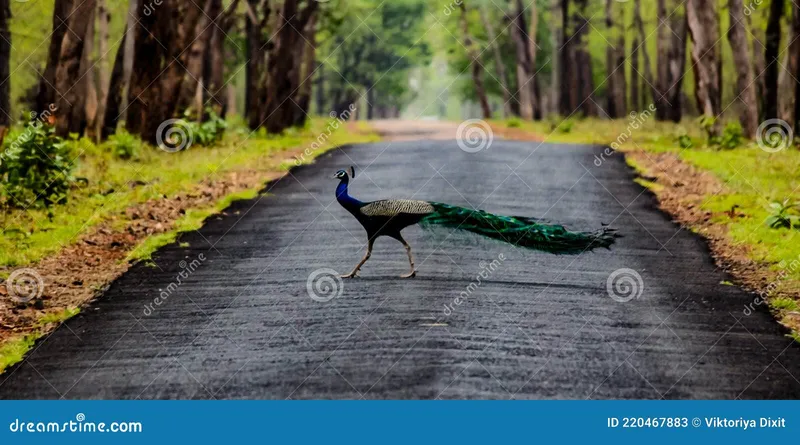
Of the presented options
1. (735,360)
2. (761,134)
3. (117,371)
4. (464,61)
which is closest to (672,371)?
(735,360)

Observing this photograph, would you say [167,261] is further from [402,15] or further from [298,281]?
[402,15]

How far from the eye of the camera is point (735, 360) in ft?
27.5

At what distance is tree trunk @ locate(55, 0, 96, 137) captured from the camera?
2034cm

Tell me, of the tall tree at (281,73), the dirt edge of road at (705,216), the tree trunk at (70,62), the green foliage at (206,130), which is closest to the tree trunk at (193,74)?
the green foliage at (206,130)

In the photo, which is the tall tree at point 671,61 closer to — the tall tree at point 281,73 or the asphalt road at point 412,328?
the tall tree at point 281,73

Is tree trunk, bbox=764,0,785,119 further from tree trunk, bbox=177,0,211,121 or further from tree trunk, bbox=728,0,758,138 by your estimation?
tree trunk, bbox=177,0,211,121

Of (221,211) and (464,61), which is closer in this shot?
(221,211)

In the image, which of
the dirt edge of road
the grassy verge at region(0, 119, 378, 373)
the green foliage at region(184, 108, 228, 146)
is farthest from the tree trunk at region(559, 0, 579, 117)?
the green foliage at region(184, 108, 228, 146)

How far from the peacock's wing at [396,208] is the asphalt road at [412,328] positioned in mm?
651

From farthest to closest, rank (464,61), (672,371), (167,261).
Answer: (464,61) < (167,261) < (672,371)

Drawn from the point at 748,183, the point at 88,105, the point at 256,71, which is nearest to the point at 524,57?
the point at 256,71

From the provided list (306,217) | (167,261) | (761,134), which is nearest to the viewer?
(167,261)

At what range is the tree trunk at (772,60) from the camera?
79.5ft

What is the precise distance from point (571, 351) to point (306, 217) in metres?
6.75
